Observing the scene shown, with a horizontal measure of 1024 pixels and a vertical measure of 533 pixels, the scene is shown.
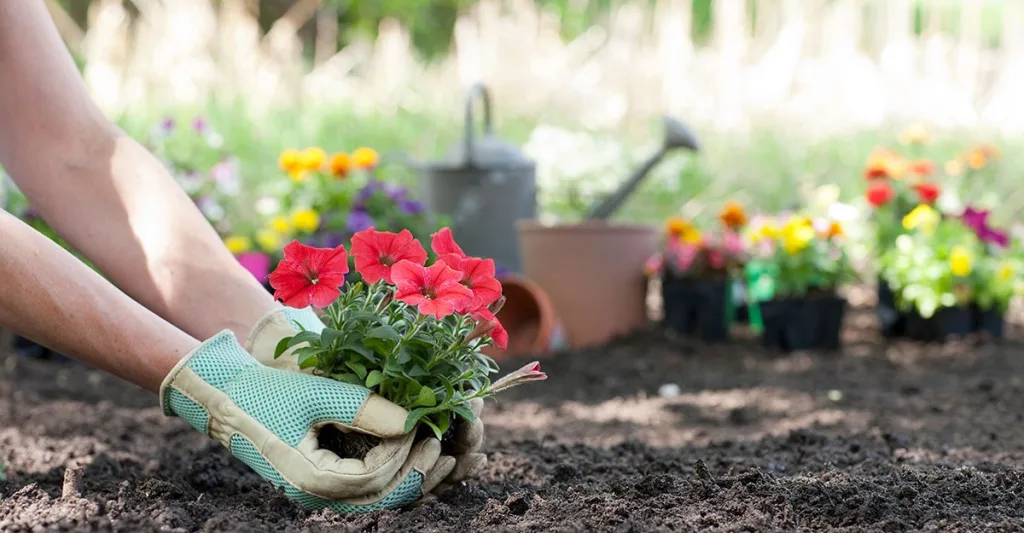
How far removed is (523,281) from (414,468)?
9.54 ft

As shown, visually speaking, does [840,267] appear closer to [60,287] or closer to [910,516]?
[910,516]

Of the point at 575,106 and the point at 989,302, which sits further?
the point at 575,106

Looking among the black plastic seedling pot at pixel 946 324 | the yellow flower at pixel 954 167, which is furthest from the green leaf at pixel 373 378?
the yellow flower at pixel 954 167

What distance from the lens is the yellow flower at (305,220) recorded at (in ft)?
13.5

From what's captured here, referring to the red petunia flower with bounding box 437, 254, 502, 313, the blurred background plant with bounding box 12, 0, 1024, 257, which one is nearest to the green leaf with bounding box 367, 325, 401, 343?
the red petunia flower with bounding box 437, 254, 502, 313

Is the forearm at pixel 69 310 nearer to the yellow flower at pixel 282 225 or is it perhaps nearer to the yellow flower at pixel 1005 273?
the yellow flower at pixel 282 225

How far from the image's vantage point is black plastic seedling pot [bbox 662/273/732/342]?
445 centimetres

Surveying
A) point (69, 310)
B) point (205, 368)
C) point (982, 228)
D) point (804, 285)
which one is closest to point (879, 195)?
point (982, 228)

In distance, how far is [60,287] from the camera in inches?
55.1

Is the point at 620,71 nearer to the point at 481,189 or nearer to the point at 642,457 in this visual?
the point at 481,189

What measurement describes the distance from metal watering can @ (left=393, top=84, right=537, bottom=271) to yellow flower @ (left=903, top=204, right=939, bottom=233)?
1691 millimetres

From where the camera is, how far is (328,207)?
4312mm

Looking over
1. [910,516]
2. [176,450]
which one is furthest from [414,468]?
[176,450]

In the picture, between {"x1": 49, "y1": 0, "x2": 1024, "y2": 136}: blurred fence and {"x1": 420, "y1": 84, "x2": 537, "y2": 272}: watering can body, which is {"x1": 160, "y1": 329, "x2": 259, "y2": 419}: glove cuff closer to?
{"x1": 420, "y1": 84, "x2": 537, "y2": 272}: watering can body
